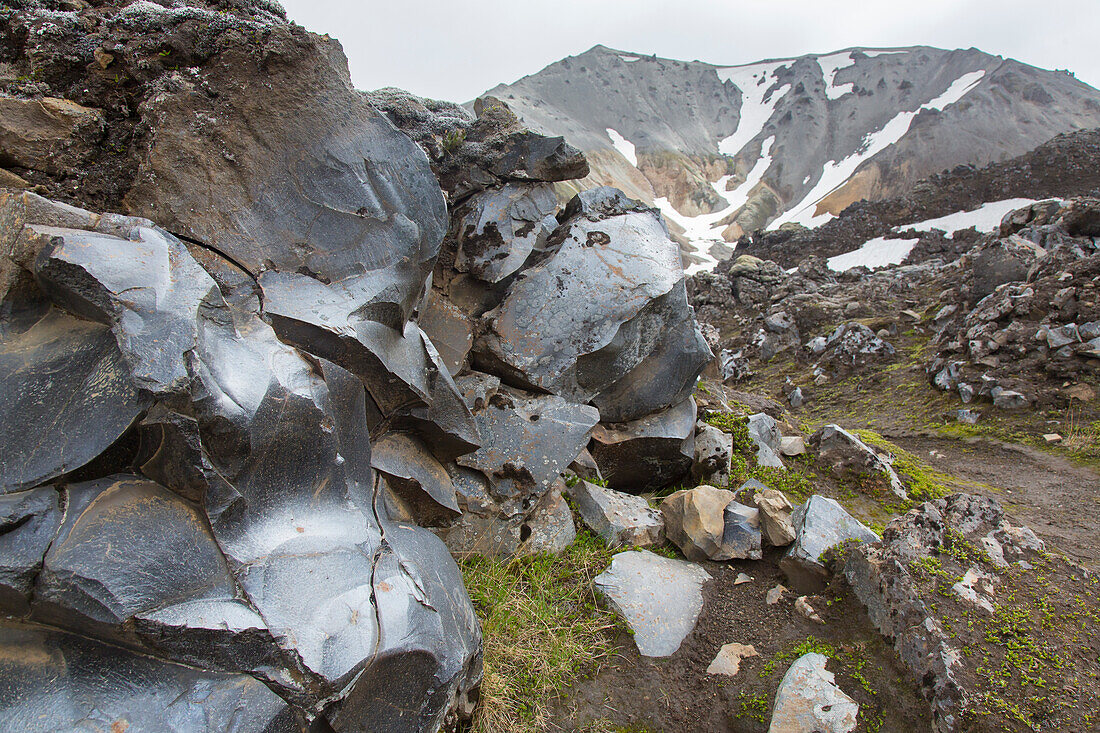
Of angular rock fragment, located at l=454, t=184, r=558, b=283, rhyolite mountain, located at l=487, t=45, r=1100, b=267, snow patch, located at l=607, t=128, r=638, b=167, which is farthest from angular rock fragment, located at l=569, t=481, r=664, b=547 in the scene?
snow patch, located at l=607, t=128, r=638, b=167

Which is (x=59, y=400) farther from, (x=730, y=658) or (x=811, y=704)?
(x=811, y=704)

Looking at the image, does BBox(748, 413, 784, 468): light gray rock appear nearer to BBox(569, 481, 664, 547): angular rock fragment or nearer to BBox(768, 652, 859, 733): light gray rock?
BBox(569, 481, 664, 547): angular rock fragment

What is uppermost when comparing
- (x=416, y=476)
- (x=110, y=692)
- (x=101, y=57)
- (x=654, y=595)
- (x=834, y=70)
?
(x=834, y=70)

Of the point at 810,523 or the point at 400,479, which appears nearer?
the point at 400,479

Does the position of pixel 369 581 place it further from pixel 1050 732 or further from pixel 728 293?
pixel 728 293

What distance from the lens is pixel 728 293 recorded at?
2005cm

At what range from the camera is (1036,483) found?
254 inches

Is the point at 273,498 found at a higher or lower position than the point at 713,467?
higher

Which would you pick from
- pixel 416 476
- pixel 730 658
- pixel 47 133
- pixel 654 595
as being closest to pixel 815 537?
pixel 730 658

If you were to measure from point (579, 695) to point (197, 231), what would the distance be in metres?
3.64

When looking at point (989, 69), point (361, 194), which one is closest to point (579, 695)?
point (361, 194)

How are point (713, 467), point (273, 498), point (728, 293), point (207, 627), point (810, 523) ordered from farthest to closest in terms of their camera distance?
point (728, 293) < point (713, 467) < point (810, 523) < point (273, 498) < point (207, 627)

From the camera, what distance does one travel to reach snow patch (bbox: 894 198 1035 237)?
21.7 metres

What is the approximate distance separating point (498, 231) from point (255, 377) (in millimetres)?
3215
